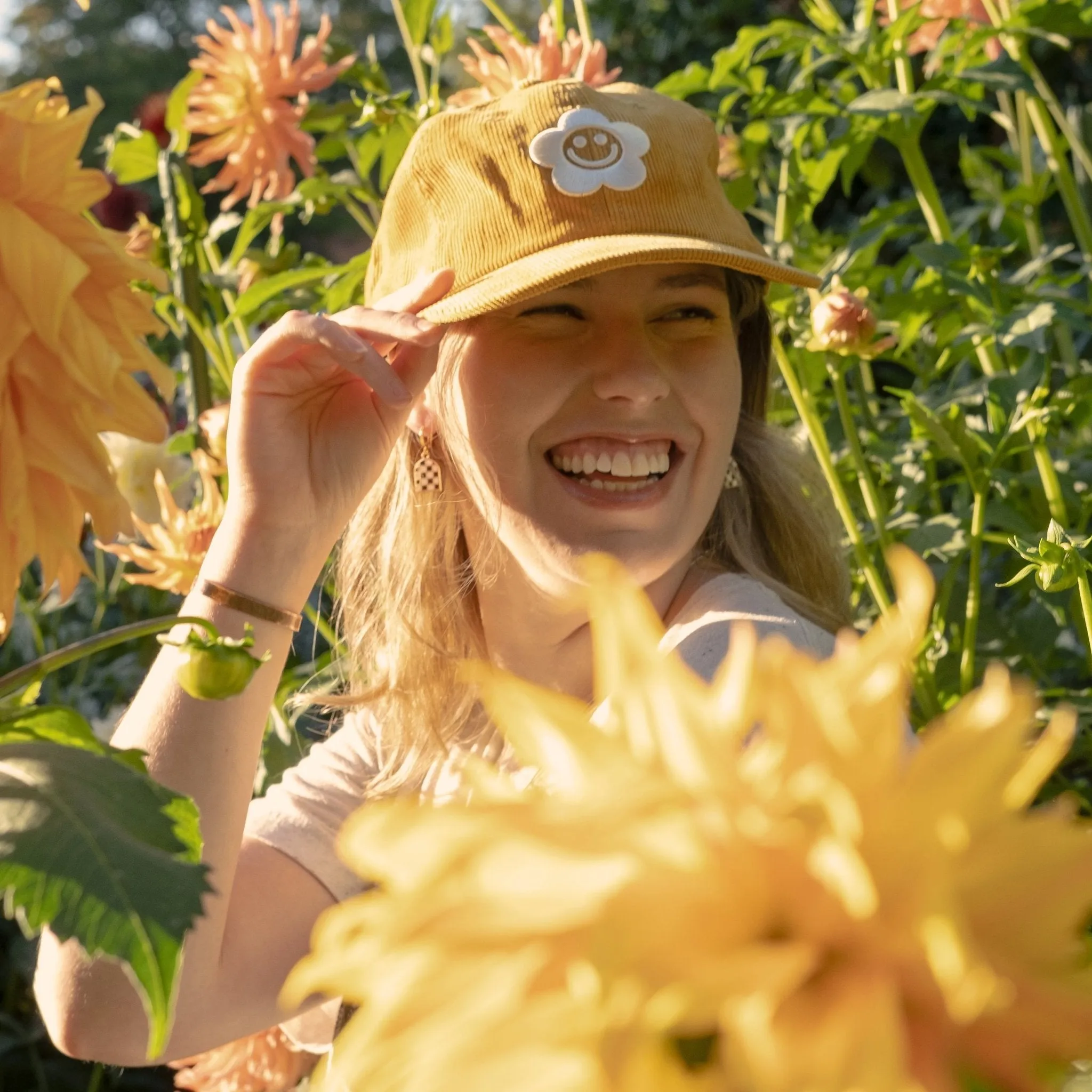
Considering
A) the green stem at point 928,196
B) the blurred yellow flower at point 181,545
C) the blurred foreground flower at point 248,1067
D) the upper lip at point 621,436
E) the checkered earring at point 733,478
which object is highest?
the green stem at point 928,196

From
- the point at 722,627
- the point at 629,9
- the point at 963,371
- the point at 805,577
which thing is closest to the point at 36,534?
the point at 722,627

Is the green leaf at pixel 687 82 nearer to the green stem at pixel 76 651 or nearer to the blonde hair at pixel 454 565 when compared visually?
the blonde hair at pixel 454 565

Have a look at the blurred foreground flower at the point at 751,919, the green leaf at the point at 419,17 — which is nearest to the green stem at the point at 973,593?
the green leaf at the point at 419,17

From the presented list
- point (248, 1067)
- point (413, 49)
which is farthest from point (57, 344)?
point (413, 49)

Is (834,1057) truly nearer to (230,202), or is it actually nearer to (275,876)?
(275,876)

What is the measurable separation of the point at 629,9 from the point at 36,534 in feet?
15.5

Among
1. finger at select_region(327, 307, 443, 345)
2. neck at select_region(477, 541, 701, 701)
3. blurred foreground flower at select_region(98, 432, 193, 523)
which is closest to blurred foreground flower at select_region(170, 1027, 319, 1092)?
neck at select_region(477, 541, 701, 701)

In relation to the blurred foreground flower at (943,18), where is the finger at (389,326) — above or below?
below

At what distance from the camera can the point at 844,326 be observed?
1.28 meters

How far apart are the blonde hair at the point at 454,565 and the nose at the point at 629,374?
19 cm

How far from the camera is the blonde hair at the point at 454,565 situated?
1.36 meters

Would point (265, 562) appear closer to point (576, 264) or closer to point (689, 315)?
point (576, 264)

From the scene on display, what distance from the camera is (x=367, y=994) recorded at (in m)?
0.23

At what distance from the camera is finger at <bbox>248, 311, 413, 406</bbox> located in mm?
940
